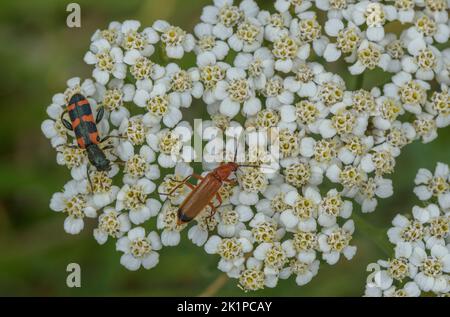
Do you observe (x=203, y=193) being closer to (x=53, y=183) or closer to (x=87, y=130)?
(x=87, y=130)

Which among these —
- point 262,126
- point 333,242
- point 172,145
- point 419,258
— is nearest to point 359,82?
point 262,126

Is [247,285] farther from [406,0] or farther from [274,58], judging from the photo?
[406,0]

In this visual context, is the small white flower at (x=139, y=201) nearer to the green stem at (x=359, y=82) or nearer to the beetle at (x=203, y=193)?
the beetle at (x=203, y=193)

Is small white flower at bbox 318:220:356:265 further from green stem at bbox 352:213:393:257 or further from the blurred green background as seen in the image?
the blurred green background

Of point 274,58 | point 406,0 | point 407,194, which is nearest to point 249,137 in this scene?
point 274,58

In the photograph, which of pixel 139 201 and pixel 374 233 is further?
pixel 374 233

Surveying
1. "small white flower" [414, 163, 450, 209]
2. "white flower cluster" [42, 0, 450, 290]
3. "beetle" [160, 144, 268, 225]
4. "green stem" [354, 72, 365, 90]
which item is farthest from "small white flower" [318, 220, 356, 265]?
"green stem" [354, 72, 365, 90]

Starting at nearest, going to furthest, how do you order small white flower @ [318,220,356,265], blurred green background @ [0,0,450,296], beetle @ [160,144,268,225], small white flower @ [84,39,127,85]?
beetle @ [160,144,268,225], small white flower @ [318,220,356,265], small white flower @ [84,39,127,85], blurred green background @ [0,0,450,296]
